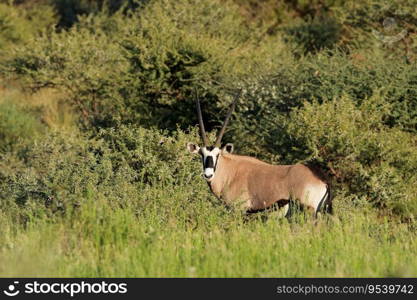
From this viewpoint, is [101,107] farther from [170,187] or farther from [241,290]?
[241,290]

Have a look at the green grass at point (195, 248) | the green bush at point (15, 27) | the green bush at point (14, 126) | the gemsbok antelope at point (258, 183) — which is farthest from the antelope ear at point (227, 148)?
the green bush at point (15, 27)

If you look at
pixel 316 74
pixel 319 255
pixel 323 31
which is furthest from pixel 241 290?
pixel 323 31

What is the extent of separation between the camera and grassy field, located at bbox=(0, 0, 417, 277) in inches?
316

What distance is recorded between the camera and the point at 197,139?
1321cm

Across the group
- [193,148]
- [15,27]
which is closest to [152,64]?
[193,148]

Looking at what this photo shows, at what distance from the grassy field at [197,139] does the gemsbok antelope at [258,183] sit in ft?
0.88

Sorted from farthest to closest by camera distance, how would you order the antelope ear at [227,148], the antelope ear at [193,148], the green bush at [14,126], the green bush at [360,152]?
the green bush at [14,126]
the green bush at [360,152]
the antelope ear at [227,148]
the antelope ear at [193,148]

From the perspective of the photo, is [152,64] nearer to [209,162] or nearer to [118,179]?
[118,179]

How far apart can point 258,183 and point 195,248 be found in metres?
2.92

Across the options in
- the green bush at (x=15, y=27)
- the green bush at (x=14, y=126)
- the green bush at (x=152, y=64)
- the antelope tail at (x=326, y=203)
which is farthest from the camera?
the green bush at (x=15, y=27)

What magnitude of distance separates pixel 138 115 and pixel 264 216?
250 inches

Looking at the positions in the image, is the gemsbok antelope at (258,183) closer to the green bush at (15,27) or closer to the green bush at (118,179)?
the green bush at (118,179)

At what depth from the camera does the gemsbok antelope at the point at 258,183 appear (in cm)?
1057

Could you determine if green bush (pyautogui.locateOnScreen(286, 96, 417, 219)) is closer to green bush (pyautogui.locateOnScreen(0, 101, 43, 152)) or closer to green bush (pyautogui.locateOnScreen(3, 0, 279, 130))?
green bush (pyautogui.locateOnScreen(3, 0, 279, 130))
